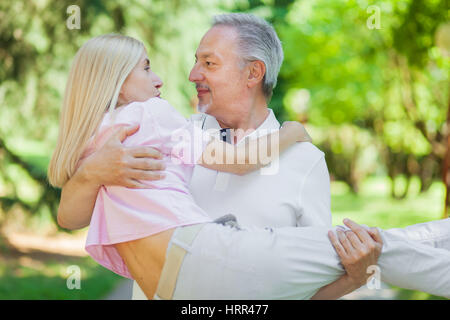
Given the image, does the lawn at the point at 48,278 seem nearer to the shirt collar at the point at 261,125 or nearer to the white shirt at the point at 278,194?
the shirt collar at the point at 261,125

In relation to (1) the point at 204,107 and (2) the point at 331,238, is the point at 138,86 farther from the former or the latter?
(2) the point at 331,238

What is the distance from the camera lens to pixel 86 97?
232 centimetres

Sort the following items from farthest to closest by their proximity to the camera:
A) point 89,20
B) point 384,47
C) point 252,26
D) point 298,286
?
1. point 384,47
2. point 89,20
3. point 252,26
4. point 298,286

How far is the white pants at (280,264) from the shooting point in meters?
1.99

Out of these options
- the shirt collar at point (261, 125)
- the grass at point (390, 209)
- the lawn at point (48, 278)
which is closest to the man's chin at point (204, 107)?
the shirt collar at point (261, 125)

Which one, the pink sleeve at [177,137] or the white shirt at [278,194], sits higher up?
the pink sleeve at [177,137]

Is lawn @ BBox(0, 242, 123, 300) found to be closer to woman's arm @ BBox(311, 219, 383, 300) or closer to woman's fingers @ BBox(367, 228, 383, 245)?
woman's arm @ BBox(311, 219, 383, 300)

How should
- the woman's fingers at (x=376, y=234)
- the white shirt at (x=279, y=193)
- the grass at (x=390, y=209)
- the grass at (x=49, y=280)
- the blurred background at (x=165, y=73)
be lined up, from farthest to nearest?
1. the grass at (x=390, y=209)
2. the blurred background at (x=165, y=73)
3. the grass at (x=49, y=280)
4. the white shirt at (x=279, y=193)
5. the woman's fingers at (x=376, y=234)

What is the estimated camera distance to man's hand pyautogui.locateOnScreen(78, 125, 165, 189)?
6.99ft

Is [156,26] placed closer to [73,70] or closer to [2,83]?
[2,83]

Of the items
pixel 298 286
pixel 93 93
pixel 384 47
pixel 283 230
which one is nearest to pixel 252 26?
pixel 93 93

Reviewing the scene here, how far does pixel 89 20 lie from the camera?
7570 millimetres

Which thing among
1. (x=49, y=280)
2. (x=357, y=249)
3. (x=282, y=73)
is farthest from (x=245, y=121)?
(x=282, y=73)
